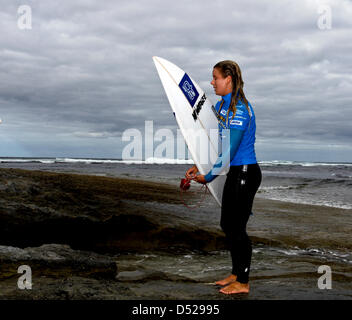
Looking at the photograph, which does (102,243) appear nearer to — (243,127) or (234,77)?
(243,127)

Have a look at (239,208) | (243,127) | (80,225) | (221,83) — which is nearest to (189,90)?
(221,83)

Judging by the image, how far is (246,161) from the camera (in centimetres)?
337

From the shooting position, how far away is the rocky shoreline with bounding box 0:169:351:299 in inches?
134

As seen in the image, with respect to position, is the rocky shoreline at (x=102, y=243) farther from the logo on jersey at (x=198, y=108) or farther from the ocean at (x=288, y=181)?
the ocean at (x=288, y=181)

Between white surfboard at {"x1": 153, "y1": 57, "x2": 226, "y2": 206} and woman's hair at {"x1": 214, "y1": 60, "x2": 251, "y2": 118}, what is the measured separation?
0.67m

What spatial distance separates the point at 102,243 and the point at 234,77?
3.95 metres

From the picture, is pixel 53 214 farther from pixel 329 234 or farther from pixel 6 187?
pixel 329 234

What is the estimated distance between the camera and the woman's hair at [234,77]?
11.0ft

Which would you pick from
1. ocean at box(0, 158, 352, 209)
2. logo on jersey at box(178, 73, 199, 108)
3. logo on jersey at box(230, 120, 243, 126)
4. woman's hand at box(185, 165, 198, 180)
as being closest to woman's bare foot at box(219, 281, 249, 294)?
woman's hand at box(185, 165, 198, 180)

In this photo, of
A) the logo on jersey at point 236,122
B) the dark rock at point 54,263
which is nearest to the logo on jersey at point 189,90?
the logo on jersey at point 236,122

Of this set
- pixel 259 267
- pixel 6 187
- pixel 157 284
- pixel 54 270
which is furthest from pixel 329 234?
pixel 6 187

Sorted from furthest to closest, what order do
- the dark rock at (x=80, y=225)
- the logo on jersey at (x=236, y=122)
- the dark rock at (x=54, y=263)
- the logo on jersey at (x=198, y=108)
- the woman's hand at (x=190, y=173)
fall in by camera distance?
the dark rock at (x=80, y=225), the logo on jersey at (x=198, y=108), the dark rock at (x=54, y=263), the woman's hand at (x=190, y=173), the logo on jersey at (x=236, y=122)

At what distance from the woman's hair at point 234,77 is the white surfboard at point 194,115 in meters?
0.67
